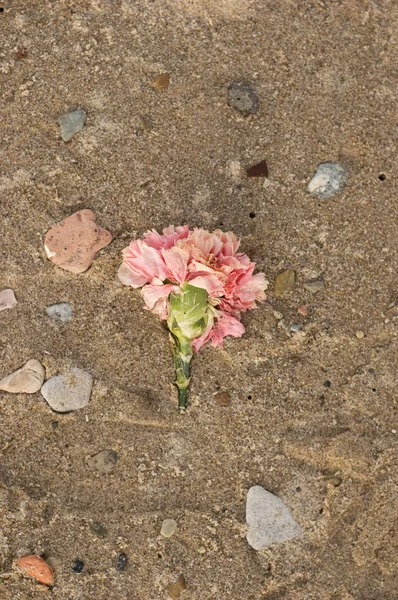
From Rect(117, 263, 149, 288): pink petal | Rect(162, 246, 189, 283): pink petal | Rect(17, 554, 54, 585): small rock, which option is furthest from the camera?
Rect(17, 554, 54, 585): small rock

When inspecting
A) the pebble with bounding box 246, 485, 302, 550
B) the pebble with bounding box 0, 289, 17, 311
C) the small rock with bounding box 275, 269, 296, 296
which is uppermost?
the small rock with bounding box 275, 269, 296, 296

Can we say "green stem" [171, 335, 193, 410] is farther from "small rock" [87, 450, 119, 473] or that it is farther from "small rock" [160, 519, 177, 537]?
"small rock" [160, 519, 177, 537]

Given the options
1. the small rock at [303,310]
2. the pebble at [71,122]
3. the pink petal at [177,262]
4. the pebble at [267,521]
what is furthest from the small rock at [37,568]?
the pebble at [71,122]

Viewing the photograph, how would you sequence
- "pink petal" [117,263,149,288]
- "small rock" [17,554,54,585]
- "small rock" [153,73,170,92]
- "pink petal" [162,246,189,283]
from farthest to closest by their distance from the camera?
"small rock" [153,73,170,92]
"small rock" [17,554,54,585]
"pink petal" [117,263,149,288]
"pink petal" [162,246,189,283]

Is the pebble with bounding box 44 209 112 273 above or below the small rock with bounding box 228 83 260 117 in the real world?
below

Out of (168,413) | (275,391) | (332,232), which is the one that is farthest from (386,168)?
(168,413)

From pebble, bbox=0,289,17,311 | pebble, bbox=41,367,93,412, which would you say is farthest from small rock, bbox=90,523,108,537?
pebble, bbox=0,289,17,311

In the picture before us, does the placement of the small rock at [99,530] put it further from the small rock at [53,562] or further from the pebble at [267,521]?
the pebble at [267,521]
